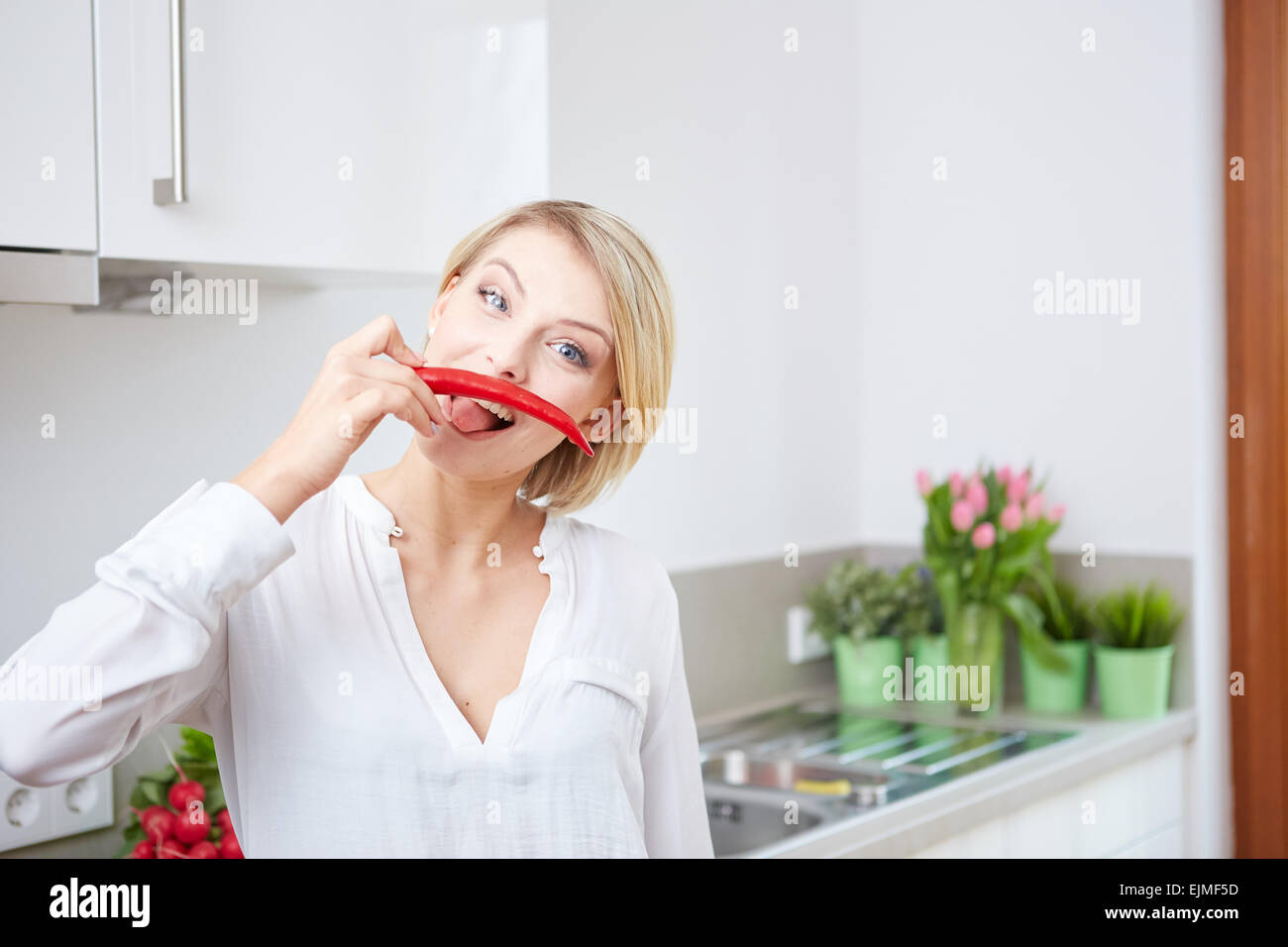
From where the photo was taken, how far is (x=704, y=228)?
6.47ft

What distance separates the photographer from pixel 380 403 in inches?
29.7

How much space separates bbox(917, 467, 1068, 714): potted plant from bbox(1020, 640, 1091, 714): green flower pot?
0.05 ft

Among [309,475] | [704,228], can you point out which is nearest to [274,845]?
[309,475]

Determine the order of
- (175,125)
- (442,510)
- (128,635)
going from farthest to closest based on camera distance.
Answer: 1. (175,125)
2. (442,510)
3. (128,635)

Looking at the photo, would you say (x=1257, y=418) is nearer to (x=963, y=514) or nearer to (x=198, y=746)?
(x=963, y=514)

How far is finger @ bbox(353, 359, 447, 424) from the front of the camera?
77 cm

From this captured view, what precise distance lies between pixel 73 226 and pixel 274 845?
51cm

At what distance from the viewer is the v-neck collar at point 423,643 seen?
84cm

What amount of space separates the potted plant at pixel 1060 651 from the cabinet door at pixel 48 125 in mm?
1525

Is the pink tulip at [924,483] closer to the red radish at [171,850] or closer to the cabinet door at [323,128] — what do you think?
the cabinet door at [323,128]

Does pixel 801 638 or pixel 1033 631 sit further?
pixel 801 638

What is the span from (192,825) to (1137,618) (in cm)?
140

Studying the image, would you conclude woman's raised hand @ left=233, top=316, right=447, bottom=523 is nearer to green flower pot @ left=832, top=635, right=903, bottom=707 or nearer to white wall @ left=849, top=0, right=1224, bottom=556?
green flower pot @ left=832, top=635, right=903, bottom=707

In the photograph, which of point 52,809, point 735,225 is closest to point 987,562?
point 735,225
